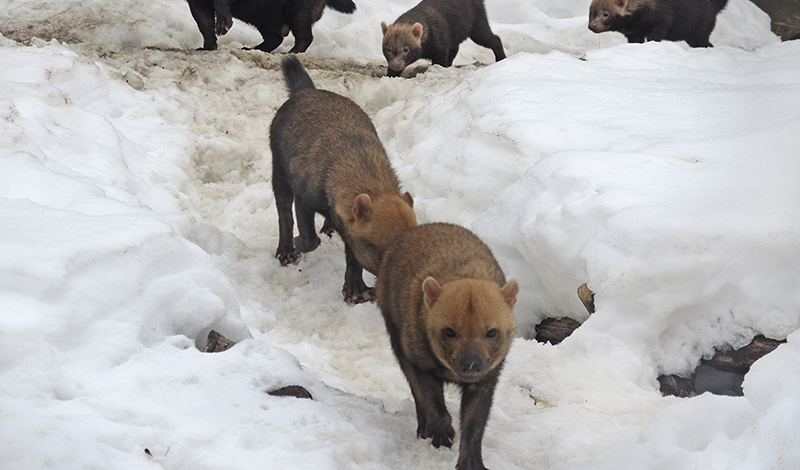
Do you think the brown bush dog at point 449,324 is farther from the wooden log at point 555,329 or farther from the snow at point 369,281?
the wooden log at point 555,329

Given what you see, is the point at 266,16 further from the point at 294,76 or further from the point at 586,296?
the point at 586,296

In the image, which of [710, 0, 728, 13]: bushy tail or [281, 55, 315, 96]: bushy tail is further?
[710, 0, 728, 13]: bushy tail

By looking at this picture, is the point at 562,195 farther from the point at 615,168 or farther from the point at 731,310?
the point at 731,310

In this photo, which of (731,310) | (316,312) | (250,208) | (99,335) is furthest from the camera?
(250,208)

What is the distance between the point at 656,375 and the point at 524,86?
374 cm

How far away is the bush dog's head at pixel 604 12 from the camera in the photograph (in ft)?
36.1

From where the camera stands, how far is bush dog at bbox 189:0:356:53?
9.15 meters

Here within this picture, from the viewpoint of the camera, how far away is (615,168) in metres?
4.90


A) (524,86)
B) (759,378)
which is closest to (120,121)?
(524,86)

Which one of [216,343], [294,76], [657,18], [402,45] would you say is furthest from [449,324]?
[657,18]

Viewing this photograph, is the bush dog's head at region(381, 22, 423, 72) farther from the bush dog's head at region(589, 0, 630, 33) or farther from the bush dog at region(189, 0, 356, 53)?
the bush dog's head at region(589, 0, 630, 33)

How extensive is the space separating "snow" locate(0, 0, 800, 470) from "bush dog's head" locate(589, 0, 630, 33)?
296 centimetres

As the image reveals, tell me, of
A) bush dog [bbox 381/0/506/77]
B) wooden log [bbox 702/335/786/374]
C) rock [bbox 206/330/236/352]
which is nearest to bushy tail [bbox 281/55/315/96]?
bush dog [bbox 381/0/506/77]

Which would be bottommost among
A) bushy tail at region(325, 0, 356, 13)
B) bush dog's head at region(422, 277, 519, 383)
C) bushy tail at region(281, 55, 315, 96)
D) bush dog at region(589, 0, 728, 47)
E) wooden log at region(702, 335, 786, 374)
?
bush dog at region(589, 0, 728, 47)
